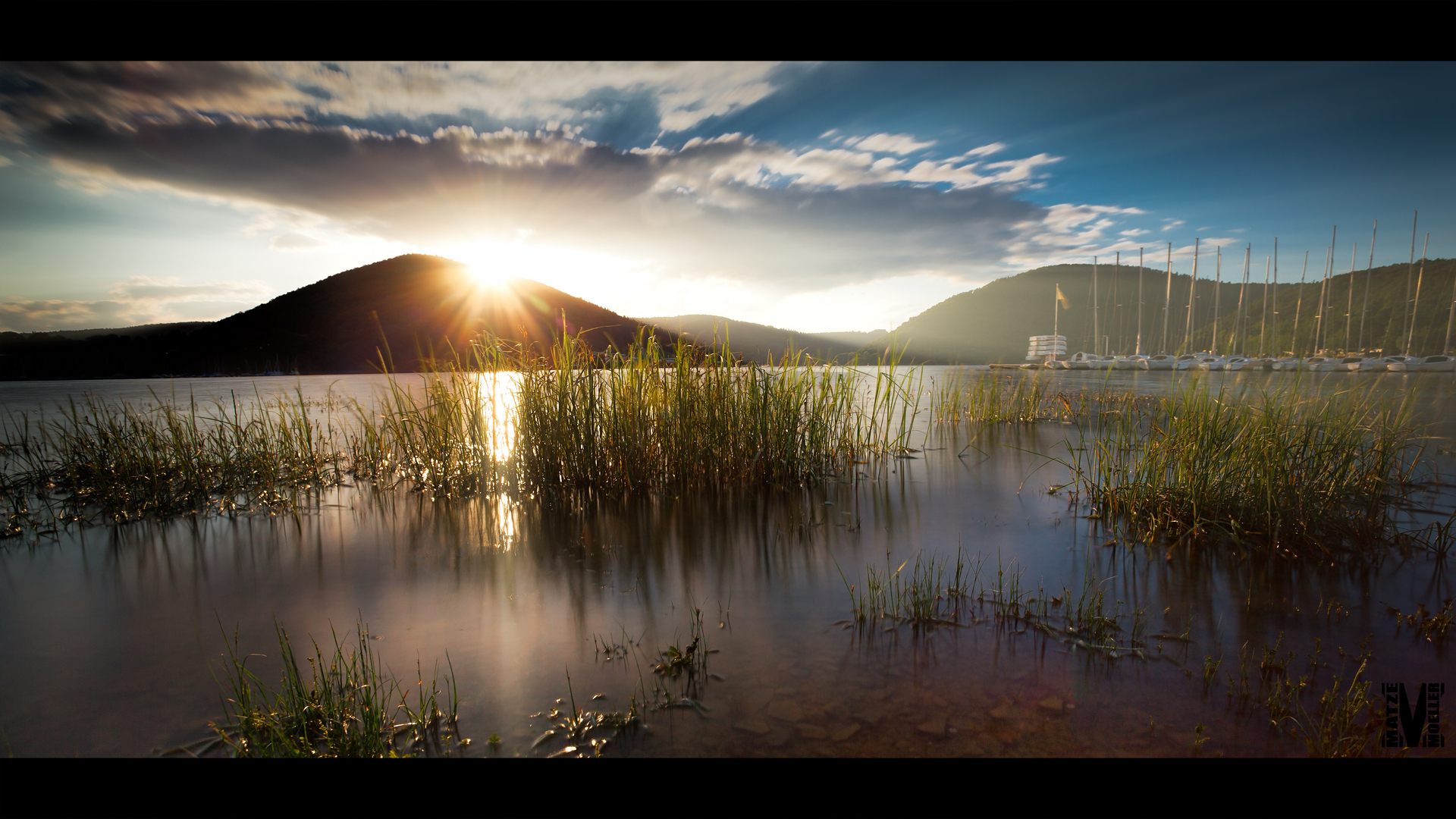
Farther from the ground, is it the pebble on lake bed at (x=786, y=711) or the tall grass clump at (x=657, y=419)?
the tall grass clump at (x=657, y=419)

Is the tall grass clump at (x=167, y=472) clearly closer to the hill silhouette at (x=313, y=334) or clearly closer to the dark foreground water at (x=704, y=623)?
the dark foreground water at (x=704, y=623)

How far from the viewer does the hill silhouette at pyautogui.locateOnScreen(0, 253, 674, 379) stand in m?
61.0

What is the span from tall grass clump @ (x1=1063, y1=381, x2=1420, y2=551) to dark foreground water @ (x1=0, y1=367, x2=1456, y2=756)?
13.0 inches

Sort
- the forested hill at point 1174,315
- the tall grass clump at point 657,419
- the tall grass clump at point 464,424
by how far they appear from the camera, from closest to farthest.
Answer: the tall grass clump at point 657,419 < the tall grass clump at point 464,424 < the forested hill at point 1174,315

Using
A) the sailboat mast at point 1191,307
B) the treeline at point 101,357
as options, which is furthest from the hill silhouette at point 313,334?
the sailboat mast at point 1191,307

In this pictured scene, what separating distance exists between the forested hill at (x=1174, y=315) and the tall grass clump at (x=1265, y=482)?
0.89 metres

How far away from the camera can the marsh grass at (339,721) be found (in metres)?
2.29

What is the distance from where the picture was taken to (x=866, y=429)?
9.08m

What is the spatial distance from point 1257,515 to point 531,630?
20.2ft

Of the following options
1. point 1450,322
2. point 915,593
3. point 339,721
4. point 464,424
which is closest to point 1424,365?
point 1450,322

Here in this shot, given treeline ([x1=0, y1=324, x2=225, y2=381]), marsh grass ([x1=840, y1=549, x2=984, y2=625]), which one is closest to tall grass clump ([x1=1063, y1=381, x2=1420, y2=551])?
marsh grass ([x1=840, y1=549, x2=984, y2=625])

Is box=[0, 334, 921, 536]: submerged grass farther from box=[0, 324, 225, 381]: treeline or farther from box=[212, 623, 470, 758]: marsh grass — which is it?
box=[0, 324, 225, 381]: treeline

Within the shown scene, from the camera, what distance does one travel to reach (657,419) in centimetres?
686
